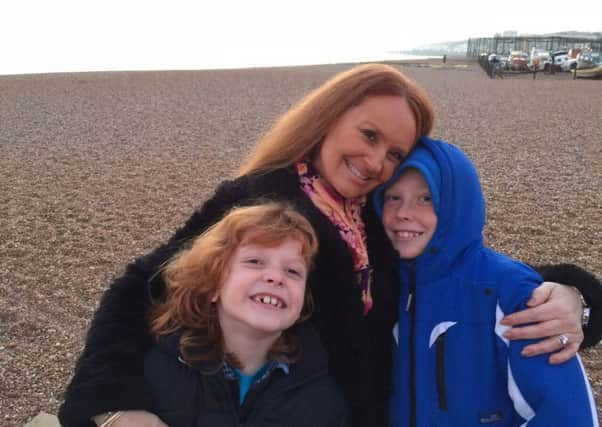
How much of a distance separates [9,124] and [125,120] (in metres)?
2.73

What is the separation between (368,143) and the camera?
6.73ft

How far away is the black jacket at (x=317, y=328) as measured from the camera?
1.88 m

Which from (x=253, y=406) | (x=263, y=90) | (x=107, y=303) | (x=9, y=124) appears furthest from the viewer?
(x=263, y=90)

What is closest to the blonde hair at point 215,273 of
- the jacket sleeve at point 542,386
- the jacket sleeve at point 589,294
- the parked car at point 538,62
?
the jacket sleeve at point 542,386

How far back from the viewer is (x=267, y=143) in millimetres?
2275

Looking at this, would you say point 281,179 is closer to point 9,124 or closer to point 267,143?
point 267,143

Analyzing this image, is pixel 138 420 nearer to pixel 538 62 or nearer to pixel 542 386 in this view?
pixel 542 386

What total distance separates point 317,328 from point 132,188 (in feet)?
21.4

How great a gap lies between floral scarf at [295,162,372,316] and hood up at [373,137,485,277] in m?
0.24

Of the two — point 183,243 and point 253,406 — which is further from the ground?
A: point 183,243

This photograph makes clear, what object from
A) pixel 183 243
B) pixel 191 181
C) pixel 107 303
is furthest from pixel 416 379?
pixel 191 181

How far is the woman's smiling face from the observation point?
6.68ft

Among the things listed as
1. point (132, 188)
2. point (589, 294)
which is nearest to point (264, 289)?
point (589, 294)

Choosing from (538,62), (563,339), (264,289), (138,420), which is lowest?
(138,420)
